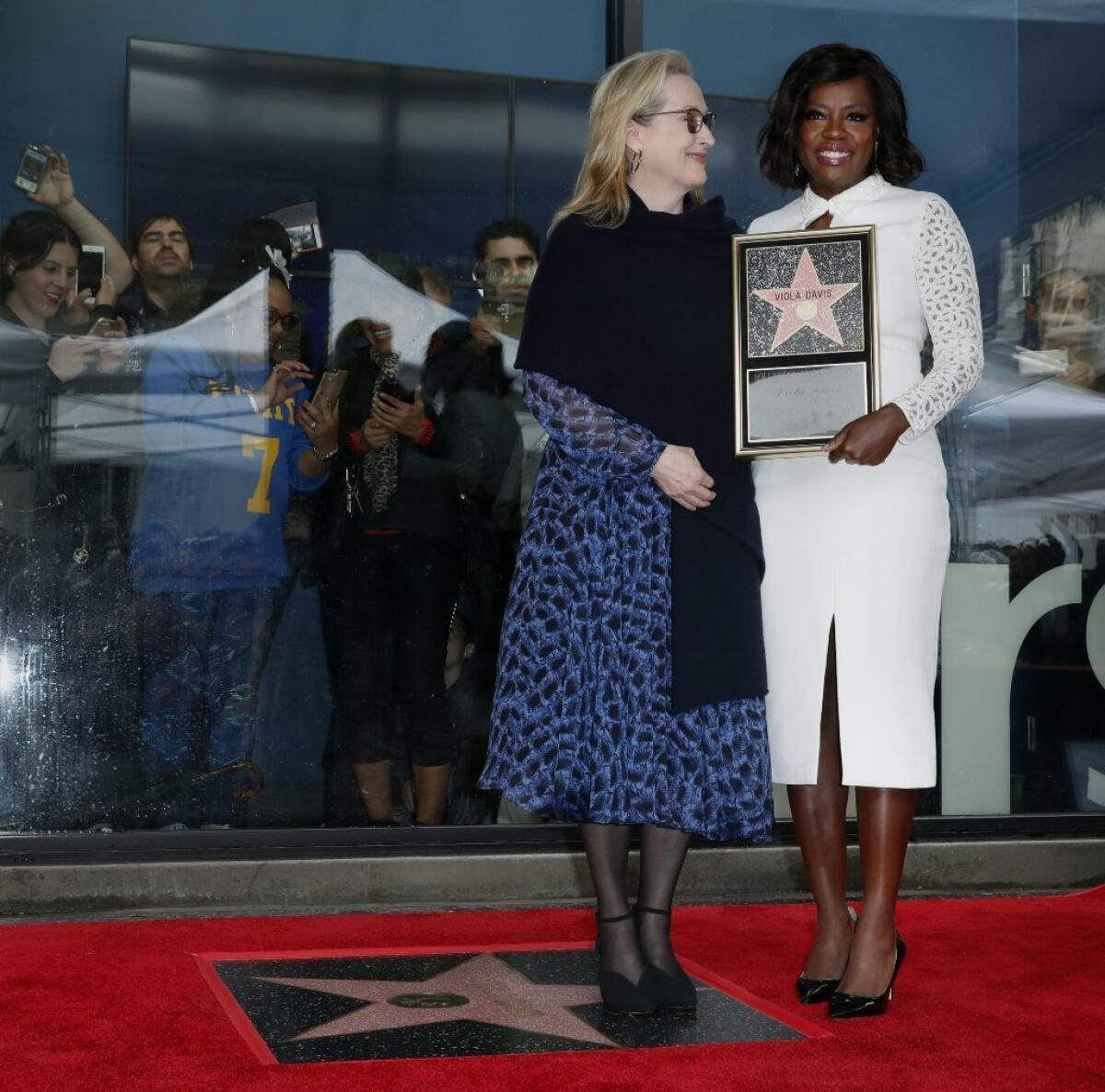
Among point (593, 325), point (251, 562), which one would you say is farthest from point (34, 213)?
point (593, 325)

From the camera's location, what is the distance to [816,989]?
2.78 meters

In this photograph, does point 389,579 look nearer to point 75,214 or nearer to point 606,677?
point 75,214

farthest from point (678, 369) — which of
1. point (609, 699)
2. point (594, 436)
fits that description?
point (609, 699)

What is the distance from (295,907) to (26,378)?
153 cm

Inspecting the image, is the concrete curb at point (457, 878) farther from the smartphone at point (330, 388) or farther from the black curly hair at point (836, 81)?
the black curly hair at point (836, 81)

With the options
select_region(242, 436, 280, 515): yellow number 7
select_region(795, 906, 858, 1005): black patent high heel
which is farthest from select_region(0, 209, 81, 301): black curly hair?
select_region(795, 906, 858, 1005): black patent high heel

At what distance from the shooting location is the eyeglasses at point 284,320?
403cm

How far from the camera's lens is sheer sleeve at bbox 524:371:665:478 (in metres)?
2.64

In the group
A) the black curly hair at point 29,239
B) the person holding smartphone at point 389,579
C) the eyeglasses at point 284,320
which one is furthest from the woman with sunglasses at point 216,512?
the black curly hair at point 29,239

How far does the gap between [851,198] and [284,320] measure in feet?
5.82

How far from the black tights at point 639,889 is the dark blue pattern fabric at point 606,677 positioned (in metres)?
0.06

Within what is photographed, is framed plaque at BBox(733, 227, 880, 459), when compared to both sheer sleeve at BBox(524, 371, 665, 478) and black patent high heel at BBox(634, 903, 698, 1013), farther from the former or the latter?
black patent high heel at BBox(634, 903, 698, 1013)

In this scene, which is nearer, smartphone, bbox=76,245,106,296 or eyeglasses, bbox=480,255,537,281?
smartphone, bbox=76,245,106,296

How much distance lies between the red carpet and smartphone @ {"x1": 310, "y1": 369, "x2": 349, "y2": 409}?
1.36 m
